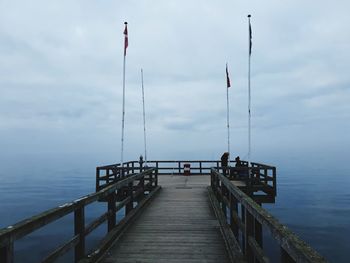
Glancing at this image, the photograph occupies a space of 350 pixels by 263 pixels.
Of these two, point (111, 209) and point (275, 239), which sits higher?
point (275, 239)

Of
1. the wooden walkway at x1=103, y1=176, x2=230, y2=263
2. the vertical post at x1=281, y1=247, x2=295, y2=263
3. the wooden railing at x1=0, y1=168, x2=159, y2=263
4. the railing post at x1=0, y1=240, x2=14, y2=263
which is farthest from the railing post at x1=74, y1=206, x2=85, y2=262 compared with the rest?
the vertical post at x1=281, y1=247, x2=295, y2=263

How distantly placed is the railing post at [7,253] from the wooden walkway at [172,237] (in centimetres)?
264

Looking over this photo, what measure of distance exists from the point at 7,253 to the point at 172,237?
14.9 ft

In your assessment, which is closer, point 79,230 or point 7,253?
point 7,253

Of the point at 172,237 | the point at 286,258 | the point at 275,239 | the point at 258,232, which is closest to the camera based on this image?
the point at 286,258

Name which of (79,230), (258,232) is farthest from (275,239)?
(79,230)

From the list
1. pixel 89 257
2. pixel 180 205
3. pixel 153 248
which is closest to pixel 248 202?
pixel 153 248

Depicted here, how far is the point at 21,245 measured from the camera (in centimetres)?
1872

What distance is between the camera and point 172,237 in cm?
716

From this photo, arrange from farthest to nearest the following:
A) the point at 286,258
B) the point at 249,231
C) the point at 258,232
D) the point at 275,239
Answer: the point at 249,231 < the point at 258,232 < the point at 275,239 < the point at 286,258

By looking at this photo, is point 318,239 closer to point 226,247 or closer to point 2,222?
point 226,247

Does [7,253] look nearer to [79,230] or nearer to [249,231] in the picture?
[79,230]

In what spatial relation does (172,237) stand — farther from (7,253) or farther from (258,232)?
(7,253)

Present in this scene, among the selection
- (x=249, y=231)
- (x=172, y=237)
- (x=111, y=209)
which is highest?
(x=249, y=231)
